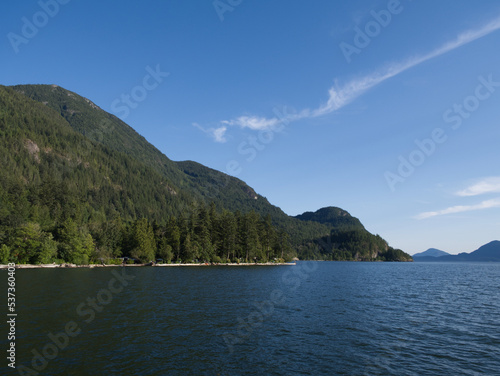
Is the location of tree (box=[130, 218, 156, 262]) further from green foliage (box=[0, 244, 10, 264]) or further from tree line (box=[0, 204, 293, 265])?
green foliage (box=[0, 244, 10, 264])

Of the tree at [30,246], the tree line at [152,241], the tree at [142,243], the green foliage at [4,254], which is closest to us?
the green foliage at [4,254]

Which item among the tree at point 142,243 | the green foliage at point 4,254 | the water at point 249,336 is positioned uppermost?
the tree at point 142,243

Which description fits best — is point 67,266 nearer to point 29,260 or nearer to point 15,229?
point 29,260

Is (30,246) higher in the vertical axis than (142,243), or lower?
lower

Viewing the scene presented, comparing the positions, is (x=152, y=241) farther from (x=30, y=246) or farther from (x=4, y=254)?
(x=4, y=254)

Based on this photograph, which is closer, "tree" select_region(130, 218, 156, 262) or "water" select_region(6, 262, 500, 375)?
"water" select_region(6, 262, 500, 375)

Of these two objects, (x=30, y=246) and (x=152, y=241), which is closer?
(x=30, y=246)

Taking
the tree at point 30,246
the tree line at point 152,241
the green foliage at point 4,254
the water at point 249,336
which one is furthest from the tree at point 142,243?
the water at point 249,336

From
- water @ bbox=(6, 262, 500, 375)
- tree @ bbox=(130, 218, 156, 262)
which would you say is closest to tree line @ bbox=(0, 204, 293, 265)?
tree @ bbox=(130, 218, 156, 262)

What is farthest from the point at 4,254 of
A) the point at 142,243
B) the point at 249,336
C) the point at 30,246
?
the point at 249,336

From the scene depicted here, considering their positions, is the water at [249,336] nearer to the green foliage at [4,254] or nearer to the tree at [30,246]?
the green foliage at [4,254]

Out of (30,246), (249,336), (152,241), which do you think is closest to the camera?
(249,336)

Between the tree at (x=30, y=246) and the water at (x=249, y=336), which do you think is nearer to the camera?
the water at (x=249, y=336)

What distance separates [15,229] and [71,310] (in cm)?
9401
